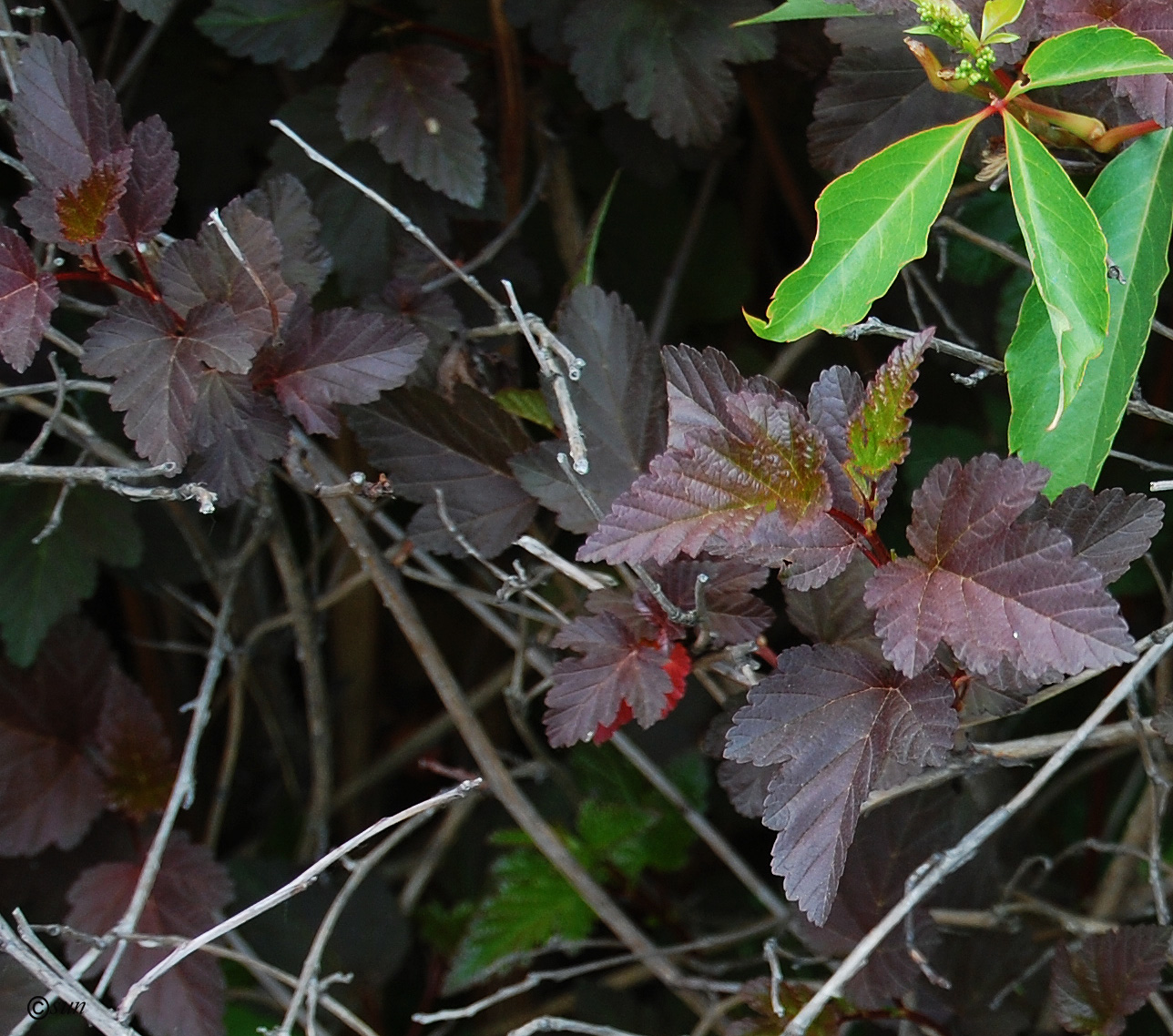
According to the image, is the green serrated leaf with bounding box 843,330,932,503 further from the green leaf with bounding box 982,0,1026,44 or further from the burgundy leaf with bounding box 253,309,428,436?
the burgundy leaf with bounding box 253,309,428,436

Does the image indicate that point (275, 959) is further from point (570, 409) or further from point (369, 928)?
point (570, 409)

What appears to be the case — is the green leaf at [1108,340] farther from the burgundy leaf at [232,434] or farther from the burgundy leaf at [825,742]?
the burgundy leaf at [232,434]

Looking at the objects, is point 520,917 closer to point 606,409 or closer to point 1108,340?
point 606,409

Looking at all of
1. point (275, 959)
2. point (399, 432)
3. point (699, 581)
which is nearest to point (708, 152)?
point (399, 432)

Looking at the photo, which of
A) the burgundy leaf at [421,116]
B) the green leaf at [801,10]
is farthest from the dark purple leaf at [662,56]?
the green leaf at [801,10]

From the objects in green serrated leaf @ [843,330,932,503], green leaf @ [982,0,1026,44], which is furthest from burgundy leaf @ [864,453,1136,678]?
green leaf @ [982,0,1026,44]

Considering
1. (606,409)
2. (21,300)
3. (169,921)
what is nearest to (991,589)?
(606,409)

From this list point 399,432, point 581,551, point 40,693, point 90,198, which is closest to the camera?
point 581,551
